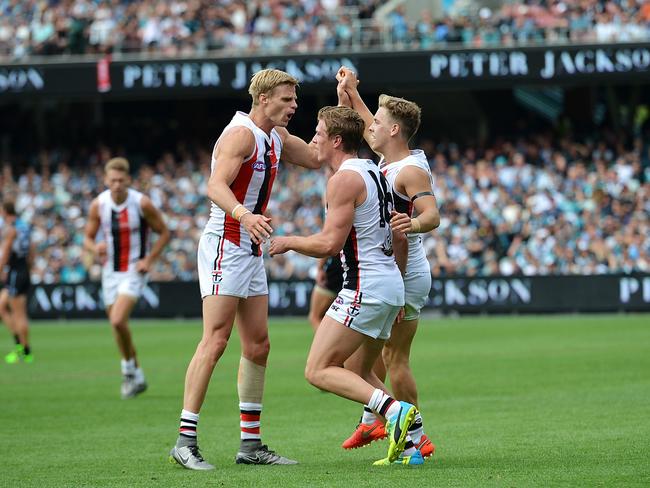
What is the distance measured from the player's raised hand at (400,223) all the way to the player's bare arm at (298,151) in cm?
109

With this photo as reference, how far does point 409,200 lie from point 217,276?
1.38 meters

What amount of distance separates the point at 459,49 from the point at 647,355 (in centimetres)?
1495

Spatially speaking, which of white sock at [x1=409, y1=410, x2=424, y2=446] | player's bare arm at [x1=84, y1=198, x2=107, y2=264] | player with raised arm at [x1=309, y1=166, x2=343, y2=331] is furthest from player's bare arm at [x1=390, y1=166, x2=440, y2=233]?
player's bare arm at [x1=84, y1=198, x2=107, y2=264]

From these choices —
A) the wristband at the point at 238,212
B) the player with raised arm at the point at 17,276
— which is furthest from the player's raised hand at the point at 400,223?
the player with raised arm at the point at 17,276

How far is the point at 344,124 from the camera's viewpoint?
7504 millimetres

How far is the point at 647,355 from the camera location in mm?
15766

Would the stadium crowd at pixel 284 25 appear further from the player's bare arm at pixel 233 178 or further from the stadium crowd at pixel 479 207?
the player's bare arm at pixel 233 178

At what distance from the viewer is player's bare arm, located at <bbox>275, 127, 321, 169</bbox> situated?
27.8ft

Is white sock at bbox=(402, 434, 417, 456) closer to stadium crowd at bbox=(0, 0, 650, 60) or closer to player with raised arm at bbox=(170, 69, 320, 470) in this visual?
player with raised arm at bbox=(170, 69, 320, 470)

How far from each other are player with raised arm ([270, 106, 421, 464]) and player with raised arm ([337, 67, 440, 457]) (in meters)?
0.21

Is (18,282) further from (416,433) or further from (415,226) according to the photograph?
(415,226)

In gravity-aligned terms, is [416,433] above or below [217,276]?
below

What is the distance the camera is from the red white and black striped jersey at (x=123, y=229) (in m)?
13.4

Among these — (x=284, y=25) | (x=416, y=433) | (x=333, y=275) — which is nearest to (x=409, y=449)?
(x=416, y=433)
